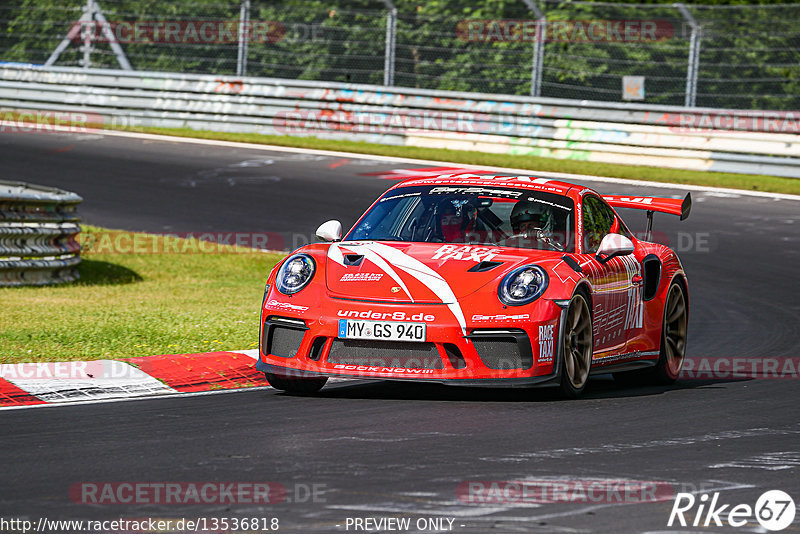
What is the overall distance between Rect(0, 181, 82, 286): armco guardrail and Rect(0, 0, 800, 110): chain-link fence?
10244mm

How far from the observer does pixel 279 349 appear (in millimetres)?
7434

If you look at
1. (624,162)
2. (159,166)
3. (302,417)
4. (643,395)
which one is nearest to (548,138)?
(624,162)

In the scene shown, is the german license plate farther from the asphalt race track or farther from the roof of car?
the roof of car

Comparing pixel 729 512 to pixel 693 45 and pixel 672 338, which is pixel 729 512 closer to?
pixel 672 338

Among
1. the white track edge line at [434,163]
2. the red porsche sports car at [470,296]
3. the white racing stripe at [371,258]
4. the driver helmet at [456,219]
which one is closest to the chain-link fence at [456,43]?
the white track edge line at [434,163]

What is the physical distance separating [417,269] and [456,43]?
15033 millimetres

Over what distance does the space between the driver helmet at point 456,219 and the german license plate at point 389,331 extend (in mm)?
1133

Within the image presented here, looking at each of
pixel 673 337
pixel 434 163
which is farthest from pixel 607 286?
pixel 434 163

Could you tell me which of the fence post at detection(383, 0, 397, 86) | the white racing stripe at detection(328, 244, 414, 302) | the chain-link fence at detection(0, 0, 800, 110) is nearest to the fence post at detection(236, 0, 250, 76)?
the chain-link fence at detection(0, 0, 800, 110)

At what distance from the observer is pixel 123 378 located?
25.5ft

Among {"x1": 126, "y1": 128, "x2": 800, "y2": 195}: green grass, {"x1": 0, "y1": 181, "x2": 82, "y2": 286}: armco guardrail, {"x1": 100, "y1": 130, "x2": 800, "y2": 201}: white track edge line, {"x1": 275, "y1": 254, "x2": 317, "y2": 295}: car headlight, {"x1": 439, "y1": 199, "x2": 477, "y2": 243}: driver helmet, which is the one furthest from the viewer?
{"x1": 126, "y1": 128, "x2": 800, "y2": 195}: green grass

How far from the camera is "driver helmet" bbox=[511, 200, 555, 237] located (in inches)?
324

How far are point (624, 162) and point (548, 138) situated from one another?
133 centimetres

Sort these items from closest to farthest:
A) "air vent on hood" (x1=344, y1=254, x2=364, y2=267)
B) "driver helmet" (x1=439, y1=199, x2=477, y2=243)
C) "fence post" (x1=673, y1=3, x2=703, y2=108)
→ "air vent on hood" (x1=344, y1=254, x2=364, y2=267) → "driver helmet" (x1=439, y1=199, x2=477, y2=243) → "fence post" (x1=673, y1=3, x2=703, y2=108)
